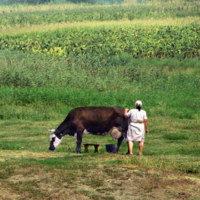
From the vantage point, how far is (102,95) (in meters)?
18.6

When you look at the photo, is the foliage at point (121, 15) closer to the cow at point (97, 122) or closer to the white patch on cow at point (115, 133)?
the cow at point (97, 122)

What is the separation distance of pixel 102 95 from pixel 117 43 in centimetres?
967

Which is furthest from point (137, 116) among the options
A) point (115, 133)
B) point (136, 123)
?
point (115, 133)

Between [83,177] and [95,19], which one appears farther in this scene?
[95,19]

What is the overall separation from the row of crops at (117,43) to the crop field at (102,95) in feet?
0.22

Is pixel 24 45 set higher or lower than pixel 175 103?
higher

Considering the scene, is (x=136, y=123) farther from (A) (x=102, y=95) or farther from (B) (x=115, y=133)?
(A) (x=102, y=95)

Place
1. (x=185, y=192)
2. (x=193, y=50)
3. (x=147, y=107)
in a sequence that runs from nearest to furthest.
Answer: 1. (x=185, y=192)
2. (x=147, y=107)
3. (x=193, y=50)

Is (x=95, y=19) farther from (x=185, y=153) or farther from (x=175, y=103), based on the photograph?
(x=185, y=153)

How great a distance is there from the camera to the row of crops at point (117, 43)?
26375 millimetres

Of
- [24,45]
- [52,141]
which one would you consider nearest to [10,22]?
[24,45]

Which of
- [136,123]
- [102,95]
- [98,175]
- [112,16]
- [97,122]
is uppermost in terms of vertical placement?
[112,16]

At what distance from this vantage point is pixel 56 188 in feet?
22.9

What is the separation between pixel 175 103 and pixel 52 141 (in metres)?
8.26
